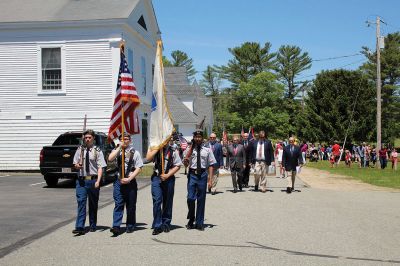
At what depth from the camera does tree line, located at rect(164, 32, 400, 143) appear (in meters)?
52.8

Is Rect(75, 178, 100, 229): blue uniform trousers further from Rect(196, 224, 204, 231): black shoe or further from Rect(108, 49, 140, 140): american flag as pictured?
Rect(196, 224, 204, 231): black shoe

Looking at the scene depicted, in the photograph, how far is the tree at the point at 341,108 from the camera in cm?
5216

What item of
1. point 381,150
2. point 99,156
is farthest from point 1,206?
point 381,150

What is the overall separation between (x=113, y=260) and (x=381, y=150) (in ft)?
101

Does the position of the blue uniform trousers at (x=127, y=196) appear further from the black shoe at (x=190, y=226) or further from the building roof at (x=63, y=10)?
the building roof at (x=63, y=10)

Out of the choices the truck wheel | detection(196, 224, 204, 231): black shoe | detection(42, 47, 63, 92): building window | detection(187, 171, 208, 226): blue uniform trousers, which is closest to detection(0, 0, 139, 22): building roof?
detection(42, 47, 63, 92): building window

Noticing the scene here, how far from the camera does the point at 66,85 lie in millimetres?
25156

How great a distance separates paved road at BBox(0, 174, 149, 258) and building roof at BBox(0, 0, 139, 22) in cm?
901

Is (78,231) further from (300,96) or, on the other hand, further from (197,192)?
(300,96)

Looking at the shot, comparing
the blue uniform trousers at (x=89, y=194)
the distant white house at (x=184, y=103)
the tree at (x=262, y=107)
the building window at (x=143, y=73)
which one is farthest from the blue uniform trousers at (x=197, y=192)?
the tree at (x=262, y=107)

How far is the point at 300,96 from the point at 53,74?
6915 centimetres

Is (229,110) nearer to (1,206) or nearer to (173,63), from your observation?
(173,63)

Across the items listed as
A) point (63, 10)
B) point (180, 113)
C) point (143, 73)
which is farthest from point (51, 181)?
point (180, 113)

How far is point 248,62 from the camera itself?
9075cm
